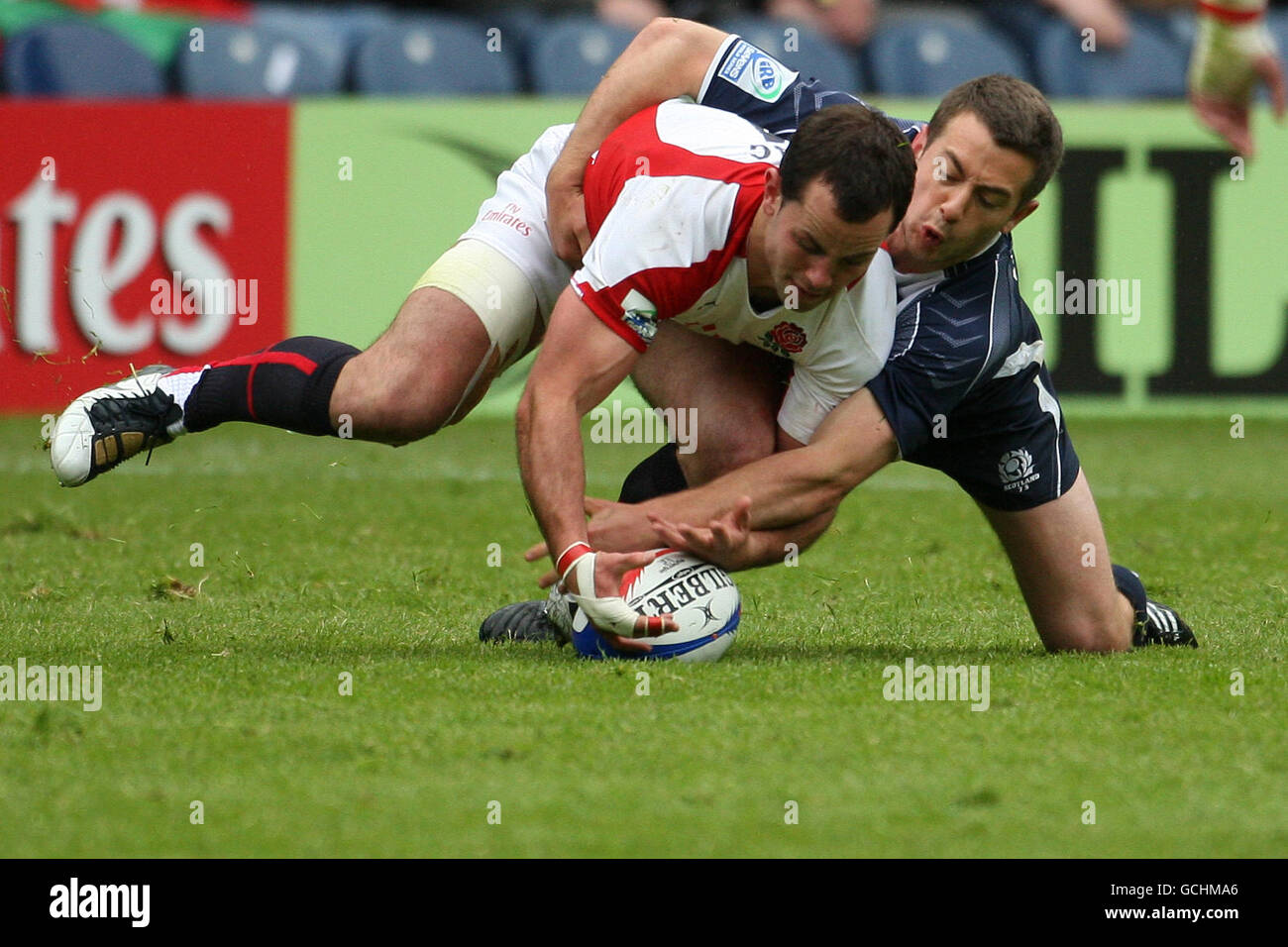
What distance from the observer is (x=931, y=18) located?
1359cm

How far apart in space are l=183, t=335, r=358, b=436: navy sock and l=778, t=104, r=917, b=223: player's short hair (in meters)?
1.47

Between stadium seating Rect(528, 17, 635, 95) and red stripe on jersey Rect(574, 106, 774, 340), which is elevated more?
stadium seating Rect(528, 17, 635, 95)

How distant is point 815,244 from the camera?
440 cm

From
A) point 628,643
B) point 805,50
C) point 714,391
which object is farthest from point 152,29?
point 628,643

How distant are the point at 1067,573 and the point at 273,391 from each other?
2195mm

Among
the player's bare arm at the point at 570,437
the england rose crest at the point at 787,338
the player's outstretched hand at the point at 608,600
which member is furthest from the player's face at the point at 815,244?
the player's outstretched hand at the point at 608,600

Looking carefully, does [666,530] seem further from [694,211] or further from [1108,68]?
[1108,68]

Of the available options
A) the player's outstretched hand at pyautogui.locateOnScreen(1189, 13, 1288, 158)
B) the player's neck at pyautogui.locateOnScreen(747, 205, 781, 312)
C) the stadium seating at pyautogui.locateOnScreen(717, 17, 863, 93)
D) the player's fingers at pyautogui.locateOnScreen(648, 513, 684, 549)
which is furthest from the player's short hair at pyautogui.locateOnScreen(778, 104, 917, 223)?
the stadium seating at pyautogui.locateOnScreen(717, 17, 863, 93)

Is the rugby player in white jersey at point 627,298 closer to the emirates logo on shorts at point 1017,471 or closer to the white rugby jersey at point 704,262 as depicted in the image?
the white rugby jersey at point 704,262

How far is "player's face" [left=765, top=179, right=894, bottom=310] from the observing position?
4.34 m

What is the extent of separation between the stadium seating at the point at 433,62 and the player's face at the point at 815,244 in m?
8.35

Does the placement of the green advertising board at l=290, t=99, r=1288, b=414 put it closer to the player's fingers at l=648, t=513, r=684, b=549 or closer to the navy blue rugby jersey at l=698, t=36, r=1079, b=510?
the navy blue rugby jersey at l=698, t=36, r=1079, b=510

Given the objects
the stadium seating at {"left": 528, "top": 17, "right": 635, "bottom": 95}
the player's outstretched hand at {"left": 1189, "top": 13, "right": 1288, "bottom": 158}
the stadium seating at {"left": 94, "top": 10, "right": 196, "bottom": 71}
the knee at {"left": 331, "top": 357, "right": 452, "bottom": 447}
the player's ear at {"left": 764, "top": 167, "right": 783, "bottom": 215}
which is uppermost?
the stadium seating at {"left": 94, "top": 10, "right": 196, "bottom": 71}
